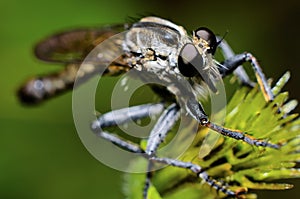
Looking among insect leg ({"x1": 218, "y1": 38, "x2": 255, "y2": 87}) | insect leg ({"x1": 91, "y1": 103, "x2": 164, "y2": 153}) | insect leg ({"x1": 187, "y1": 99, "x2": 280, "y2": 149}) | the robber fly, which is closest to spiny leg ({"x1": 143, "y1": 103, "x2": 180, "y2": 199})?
the robber fly

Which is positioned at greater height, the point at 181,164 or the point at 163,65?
the point at 163,65

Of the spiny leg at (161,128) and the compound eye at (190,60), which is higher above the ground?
the compound eye at (190,60)

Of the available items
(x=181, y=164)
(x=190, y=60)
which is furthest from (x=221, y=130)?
(x=190, y=60)

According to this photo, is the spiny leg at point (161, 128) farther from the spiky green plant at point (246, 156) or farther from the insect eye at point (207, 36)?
the insect eye at point (207, 36)

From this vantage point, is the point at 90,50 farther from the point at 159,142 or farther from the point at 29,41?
the point at 29,41

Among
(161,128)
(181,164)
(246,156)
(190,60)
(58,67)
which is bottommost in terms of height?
(246,156)

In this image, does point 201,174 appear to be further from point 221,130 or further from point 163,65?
Result: point 163,65

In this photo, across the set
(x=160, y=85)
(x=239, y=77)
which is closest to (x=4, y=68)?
(x=160, y=85)

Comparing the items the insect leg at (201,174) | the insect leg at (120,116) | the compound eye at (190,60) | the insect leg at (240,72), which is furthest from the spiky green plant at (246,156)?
the insect leg at (120,116)
